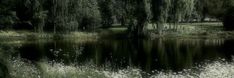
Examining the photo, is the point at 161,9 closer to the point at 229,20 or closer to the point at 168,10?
the point at 168,10

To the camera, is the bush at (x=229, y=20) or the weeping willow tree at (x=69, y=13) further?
the bush at (x=229, y=20)

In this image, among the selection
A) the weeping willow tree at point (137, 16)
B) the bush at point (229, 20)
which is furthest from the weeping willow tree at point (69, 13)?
the bush at point (229, 20)

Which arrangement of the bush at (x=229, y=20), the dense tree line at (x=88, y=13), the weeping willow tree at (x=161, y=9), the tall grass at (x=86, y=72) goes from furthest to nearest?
the bush at (x=229, y=20) < the dense tree line at (x=88, y=13) < the weeping willow tree at (x=161, y=9) < the tall grass at (x=86, y=72)

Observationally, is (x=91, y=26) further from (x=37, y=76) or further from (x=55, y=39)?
(x=37, y=76)

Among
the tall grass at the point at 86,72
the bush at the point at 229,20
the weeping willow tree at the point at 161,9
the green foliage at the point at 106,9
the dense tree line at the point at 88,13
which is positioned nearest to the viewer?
the tall grass at the point at 86,72

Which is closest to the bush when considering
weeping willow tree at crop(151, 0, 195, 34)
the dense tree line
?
the dense tree line

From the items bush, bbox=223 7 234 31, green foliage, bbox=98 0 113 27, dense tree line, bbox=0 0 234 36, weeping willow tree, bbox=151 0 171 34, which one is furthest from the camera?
green foliage, bbox=98 0 113 27

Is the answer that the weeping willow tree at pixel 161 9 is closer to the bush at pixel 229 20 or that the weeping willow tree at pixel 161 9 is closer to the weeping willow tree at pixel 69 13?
the weeping willow tree at pixel 69 13

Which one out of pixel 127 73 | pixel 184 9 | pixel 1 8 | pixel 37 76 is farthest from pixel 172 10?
pixel 1 8

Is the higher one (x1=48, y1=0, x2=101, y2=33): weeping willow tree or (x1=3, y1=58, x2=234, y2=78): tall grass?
(x1=48, y1=0, x2=101, y2=33): weeping willow tree

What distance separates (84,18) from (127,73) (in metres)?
42.1

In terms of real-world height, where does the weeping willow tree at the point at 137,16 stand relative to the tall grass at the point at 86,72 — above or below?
above

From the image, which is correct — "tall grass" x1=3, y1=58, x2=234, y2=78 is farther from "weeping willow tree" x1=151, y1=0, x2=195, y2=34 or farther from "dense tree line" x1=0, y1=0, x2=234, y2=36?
"dense tree line" x1=0, y1=0, x2=234, y2=36

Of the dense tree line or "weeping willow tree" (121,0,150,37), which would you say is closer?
"weeping willow tree" (121,0,150,37)
